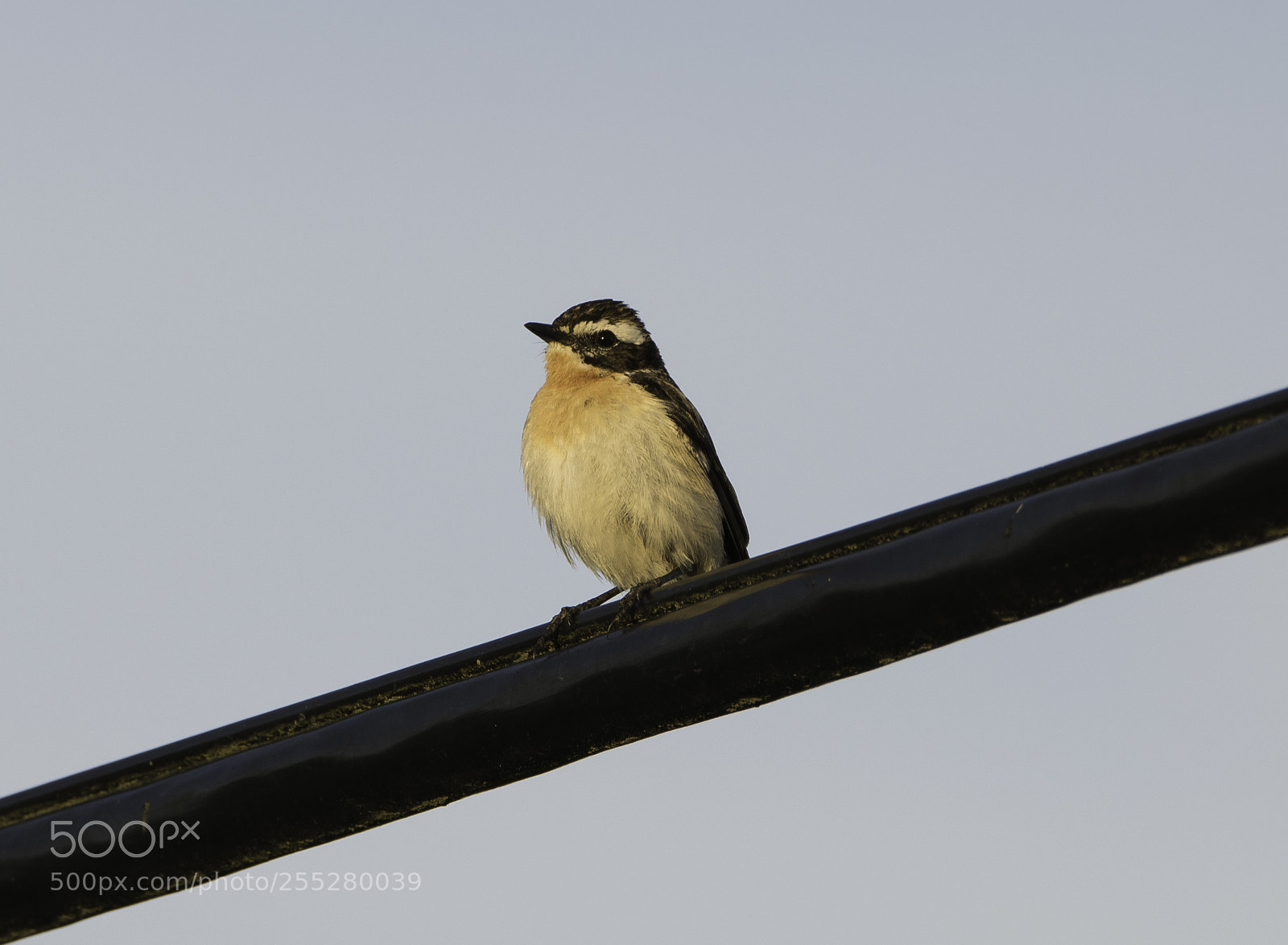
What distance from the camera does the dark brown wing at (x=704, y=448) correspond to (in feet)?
31.4

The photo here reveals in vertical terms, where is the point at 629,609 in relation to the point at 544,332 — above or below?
below

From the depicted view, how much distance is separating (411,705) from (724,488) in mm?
5521

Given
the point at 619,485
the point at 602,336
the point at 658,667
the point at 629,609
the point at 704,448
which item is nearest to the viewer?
the point at 658,667

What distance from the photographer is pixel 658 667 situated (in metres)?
4.23

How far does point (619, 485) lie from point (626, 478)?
64 millimetres

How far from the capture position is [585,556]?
9234 millimetres

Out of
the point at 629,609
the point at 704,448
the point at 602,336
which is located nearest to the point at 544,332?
the point at 602,336

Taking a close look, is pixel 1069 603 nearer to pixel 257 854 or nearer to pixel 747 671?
pixel 747 671

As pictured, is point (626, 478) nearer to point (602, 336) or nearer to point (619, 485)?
point (619, 485)

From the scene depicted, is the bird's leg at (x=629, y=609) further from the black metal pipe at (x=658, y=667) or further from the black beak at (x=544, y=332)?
the black beak at (x=544, y=332)

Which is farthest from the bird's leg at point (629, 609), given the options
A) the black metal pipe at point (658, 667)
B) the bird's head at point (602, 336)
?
the bird's head at point (602, 336)

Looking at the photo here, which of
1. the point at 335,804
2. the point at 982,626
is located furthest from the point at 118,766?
the point at 982,626

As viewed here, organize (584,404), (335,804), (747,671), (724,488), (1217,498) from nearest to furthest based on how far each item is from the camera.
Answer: (1217,498)
(747,671)
(335,804)
(584,404)
(724,488)

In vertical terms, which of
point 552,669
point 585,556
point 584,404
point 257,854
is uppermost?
point 584,404
